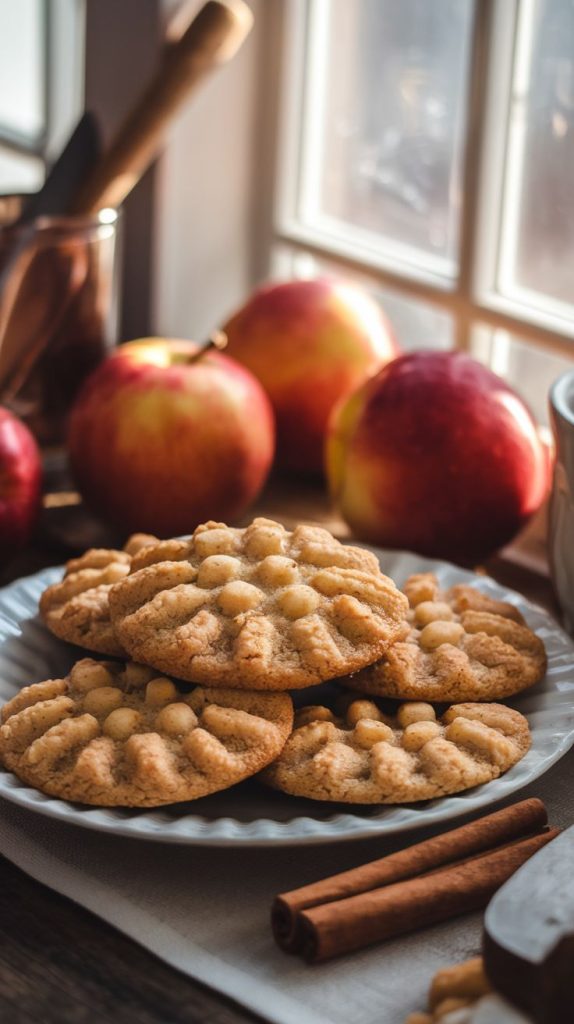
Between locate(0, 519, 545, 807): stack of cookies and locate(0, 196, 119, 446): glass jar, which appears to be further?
locate(0, 196, 119, 446): glass jar

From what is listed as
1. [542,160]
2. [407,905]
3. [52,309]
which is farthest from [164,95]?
[407,905]

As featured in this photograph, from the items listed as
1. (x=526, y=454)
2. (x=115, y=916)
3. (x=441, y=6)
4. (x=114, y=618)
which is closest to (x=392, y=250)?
(x=441, y=6)

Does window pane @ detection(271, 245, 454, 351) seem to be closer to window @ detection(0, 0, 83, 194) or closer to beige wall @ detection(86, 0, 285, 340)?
beige wall @ detection(86, 0, 285, 340)

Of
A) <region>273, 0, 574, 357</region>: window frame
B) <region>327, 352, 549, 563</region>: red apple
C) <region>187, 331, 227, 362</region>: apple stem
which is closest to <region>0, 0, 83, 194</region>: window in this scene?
<region>273, 0, 574, 357</region>: window frame

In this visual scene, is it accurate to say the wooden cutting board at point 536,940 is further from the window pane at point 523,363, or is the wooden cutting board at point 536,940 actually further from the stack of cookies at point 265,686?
the window pane at point 523,363

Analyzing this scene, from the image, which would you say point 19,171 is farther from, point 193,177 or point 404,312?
point 404,312
